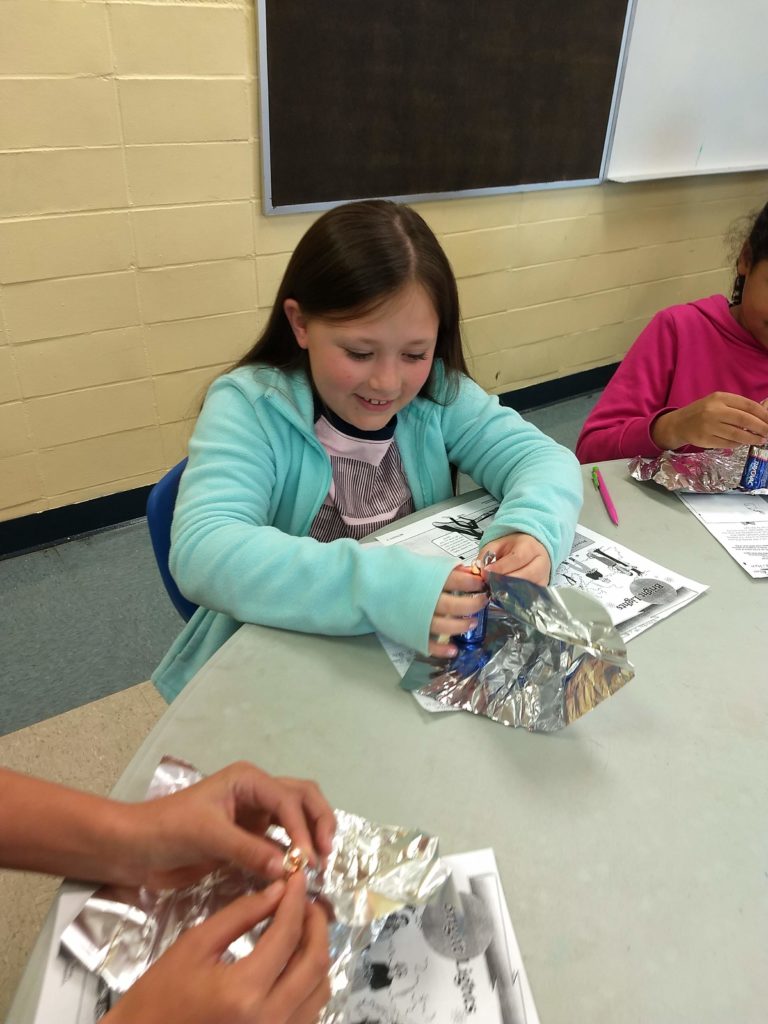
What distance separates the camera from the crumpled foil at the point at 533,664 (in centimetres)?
66

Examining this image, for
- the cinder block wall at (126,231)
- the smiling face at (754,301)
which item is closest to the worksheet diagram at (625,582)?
the smiling face at (754,301)

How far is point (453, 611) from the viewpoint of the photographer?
29.1 inches

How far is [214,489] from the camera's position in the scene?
883 mm

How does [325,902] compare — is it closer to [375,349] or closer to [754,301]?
[375,349]

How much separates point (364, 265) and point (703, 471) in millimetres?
600

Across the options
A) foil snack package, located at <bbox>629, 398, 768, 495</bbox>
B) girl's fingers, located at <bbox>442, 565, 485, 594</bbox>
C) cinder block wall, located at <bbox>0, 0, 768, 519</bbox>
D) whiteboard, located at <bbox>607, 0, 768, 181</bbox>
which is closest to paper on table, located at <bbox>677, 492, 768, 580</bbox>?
foil snack package, located at <bbox>629, 398, 768, 495</bbox>

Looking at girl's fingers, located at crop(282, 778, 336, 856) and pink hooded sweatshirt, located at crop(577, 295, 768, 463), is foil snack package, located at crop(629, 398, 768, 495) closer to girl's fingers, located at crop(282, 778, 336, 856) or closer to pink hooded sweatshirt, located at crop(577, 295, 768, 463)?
pink hooded sweatshirt, located at crop(577, 295, 768, 463)

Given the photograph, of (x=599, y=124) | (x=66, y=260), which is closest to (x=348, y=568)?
(x=66, y=260)

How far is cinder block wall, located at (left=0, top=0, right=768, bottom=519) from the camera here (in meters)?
1.54

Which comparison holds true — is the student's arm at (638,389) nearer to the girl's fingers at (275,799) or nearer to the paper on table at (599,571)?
the paper on table at (599,571)

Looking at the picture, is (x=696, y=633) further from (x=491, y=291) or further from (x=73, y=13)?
(x=491, y=291)

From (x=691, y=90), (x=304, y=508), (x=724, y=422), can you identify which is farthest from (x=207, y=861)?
(x=691, y=90)

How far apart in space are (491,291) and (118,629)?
1.70 m

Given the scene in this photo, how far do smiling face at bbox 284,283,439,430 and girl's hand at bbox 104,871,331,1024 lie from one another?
2.15 ft
